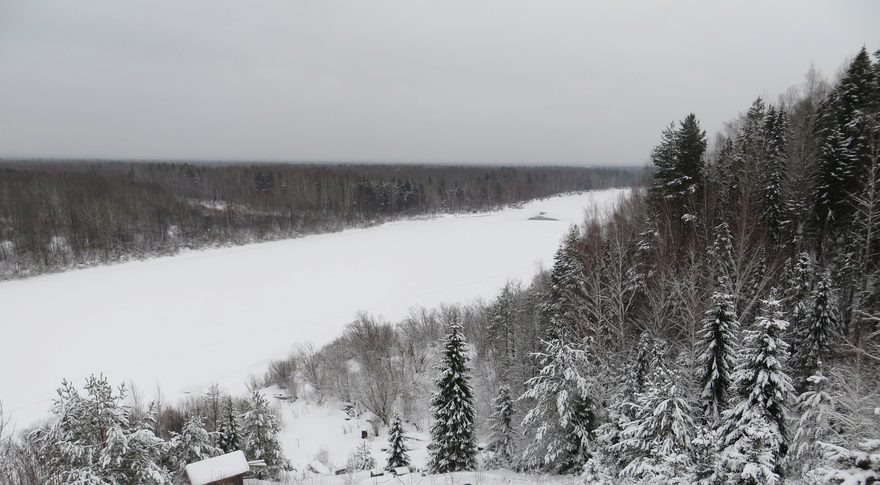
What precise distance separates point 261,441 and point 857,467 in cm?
2060

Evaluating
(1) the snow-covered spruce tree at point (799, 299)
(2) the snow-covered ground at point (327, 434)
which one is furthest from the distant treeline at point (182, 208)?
(1) the snow-covered spruce tree at point (799, 299)

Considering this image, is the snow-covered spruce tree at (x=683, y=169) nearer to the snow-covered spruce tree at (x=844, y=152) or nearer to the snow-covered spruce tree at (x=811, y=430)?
the snow-covered spruce tree at (x=844, y=152)

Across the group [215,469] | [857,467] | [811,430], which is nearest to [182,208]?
[215,469]

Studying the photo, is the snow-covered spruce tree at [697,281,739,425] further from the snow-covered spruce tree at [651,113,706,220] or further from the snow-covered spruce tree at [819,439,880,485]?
the snow-covered spruce tree at [651,113,706,220]

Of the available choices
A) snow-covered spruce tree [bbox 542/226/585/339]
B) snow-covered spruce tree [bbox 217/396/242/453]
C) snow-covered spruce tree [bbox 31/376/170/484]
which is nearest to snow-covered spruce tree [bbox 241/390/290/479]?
snow-covered spruce tree [bbox 217/396/242/453]

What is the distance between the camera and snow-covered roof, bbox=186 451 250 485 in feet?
42.8

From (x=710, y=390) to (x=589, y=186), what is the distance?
192534mm

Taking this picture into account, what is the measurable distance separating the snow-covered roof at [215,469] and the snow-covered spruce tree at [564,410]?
31.1 ft

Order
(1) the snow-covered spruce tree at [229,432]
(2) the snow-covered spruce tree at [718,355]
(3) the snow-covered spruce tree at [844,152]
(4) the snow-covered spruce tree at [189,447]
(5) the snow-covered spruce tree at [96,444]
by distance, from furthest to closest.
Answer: (3) the snow-covered spruce tree at [844,152]
(1) the snow-covered spruce tree at [229,432]
(4) the snow-covered spruce tree at [189,447]
(2) the snow-covered spruce tree at [718,355]
(5) the snow-covered spruce tree at [96,444]

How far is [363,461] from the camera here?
20.5 m

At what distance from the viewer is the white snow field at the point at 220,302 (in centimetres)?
3164

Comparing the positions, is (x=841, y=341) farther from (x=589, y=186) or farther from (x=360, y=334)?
(x=589, y=186)

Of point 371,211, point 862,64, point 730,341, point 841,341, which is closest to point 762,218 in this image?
point 841,341

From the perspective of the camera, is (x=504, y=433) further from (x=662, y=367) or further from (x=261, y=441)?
(x=261, y=441)
